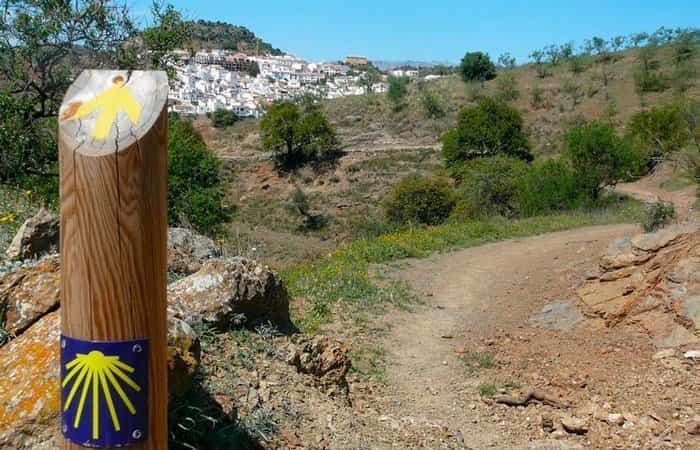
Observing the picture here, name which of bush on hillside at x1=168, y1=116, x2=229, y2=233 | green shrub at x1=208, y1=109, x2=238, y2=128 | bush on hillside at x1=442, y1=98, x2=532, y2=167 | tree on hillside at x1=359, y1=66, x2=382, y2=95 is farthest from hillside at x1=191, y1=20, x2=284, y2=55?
bush on hillside at x1=168, y1=116, x2=229, y2=233

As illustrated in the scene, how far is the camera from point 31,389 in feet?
8.07

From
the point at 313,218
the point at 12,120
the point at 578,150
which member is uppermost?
the point at 12,120

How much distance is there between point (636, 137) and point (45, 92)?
2218cm

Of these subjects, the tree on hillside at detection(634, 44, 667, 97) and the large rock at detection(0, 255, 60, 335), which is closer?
the large rock at detection(0, 255, 60, 335)

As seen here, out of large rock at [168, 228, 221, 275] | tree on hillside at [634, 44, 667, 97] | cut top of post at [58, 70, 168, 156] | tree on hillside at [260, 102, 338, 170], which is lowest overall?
large rock at [168, 228, 221, 275]

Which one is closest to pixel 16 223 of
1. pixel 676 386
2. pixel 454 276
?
pixel 676 386

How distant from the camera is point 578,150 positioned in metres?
19.4

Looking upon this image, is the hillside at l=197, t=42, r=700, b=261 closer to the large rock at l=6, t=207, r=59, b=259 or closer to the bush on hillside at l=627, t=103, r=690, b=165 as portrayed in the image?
the bush on hillside at l=627, t=103, r=690, b=165

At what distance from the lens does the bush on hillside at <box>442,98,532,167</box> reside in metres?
29.1

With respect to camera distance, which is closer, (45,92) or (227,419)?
(227,419)

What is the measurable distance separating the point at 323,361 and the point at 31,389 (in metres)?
2.20

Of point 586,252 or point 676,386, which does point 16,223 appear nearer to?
point 676,386

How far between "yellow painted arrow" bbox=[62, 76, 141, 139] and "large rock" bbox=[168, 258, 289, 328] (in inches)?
85.2

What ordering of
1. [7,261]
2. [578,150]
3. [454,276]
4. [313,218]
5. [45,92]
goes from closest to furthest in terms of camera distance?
[7,261]
[45,92]
[454,276]
[578,150]
[313,218]
